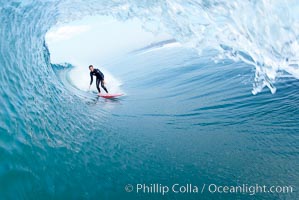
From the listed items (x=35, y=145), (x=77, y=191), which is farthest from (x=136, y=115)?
(x=77, y=191)

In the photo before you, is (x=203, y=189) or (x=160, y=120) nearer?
(x=203, y=189)

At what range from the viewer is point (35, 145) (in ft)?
21.1

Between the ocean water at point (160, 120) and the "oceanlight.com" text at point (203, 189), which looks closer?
the "oceanlight.com" text at point (203, 189)

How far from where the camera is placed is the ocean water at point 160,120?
18.0 feet

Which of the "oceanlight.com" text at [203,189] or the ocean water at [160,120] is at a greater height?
the ocean water at [160,120]

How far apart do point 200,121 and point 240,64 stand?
6766mm

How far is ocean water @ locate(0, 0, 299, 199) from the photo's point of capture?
216 inches

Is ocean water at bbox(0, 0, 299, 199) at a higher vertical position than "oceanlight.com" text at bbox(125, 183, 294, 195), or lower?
higher

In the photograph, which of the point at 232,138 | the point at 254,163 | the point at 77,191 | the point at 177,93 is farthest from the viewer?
the point at 177,93

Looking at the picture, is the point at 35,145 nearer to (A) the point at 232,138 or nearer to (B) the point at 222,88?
(A) the point at 232,138

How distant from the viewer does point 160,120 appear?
8859mm

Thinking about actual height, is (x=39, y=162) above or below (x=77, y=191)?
above

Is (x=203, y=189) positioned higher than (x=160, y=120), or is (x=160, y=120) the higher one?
(x=160, y=120)

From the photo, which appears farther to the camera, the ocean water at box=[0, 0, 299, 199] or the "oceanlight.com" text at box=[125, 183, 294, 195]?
the ocean water at box=[0, 0, 299, 199]
